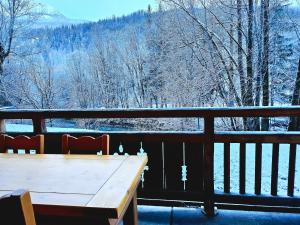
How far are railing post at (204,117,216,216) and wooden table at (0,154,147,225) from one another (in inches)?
34.2

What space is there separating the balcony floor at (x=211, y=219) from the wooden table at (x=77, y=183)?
0.78m

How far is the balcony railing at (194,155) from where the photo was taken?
2504 millimetres

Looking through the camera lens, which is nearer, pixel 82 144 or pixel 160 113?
pixel 82 144

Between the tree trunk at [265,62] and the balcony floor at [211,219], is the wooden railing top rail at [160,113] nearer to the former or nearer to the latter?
the balcony floor at [211,219]

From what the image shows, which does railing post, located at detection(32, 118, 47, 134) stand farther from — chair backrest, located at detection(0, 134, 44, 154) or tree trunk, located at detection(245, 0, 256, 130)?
tree trunk, located at detection(245, 0, 256, 130)

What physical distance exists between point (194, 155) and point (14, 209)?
1967mm

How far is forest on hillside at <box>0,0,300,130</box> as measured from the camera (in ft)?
26.8

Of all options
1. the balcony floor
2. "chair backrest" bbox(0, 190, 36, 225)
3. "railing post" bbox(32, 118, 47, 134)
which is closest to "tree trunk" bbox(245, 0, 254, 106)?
the balcony floor

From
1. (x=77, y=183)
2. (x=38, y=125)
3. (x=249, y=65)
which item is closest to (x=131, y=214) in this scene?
(x=77, y=183)

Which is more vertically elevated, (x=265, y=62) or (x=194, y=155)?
(x=265, y=62)

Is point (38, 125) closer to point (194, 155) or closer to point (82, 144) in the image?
point (82, 144)

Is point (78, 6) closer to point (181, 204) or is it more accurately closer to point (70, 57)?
point (70, 57)

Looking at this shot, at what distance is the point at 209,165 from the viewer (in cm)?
262

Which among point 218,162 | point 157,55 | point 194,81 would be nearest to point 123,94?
point 157,55
